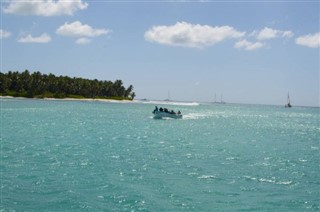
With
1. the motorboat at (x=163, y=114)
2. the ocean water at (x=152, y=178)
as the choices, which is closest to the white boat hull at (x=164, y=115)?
the motorboat at (x=163, y=114)

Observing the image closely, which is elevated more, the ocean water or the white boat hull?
the white boat hull

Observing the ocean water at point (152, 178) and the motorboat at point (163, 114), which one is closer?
the ocean water at point (152, 178)

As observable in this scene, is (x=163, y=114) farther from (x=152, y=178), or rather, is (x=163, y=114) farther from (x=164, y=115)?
(x=152, y=178)

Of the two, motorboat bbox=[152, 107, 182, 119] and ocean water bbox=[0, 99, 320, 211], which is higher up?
motorboat bbox=[152, 107, 182, 119]

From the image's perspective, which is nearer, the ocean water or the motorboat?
the ocean water

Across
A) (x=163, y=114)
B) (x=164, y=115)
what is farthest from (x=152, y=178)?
(x=164, y=115)

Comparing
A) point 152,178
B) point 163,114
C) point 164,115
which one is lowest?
point 152,178

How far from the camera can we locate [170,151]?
119ft

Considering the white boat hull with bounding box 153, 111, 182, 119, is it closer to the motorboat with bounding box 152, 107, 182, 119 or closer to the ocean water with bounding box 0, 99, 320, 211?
the motorboat with bounding box 152, 107, 182, 119

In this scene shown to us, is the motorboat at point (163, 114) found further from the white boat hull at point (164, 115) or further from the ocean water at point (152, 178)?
the ocean water at point (152, 178)

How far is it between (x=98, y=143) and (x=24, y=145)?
7.64m

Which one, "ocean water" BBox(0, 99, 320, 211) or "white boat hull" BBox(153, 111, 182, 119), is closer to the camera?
"ocean water" BBox(0, 99, 320, 211)

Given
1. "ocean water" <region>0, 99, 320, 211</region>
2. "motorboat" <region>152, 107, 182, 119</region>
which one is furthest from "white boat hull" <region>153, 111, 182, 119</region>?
"ocean water" <region>0, 99, 320, 211</region>

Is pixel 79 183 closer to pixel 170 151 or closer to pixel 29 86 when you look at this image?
pixel 170 151
